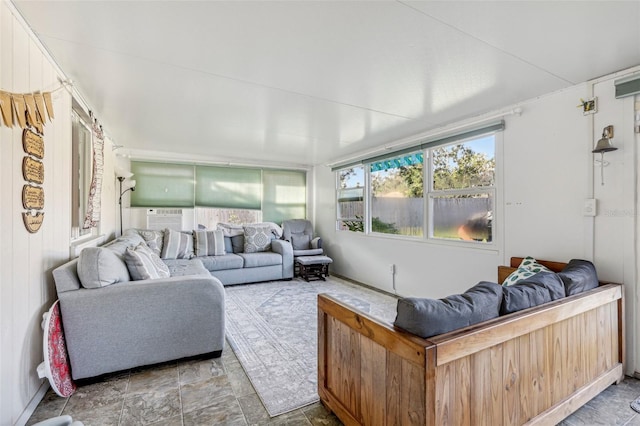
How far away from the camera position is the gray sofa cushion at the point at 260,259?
4664mm

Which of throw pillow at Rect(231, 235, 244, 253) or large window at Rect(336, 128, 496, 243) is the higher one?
large window at Rect(336, 128, 496, 243)

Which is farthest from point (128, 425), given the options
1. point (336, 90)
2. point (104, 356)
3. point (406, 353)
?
A: point (336, 90)

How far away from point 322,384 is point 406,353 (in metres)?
0.85

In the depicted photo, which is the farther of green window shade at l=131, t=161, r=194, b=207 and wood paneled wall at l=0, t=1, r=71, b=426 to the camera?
green window shade at l=131, t=161, r=194, b=207

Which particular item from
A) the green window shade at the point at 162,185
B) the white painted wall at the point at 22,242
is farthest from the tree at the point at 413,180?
the green window shade at the point at 162,185

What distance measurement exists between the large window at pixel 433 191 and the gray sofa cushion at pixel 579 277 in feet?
2.79

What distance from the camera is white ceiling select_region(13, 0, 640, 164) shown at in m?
1.46

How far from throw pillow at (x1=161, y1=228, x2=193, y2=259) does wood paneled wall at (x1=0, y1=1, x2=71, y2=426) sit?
2.29 meters

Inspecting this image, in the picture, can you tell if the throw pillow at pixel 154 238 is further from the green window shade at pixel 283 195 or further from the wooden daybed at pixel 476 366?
the wooden daybed at pixel 476 366

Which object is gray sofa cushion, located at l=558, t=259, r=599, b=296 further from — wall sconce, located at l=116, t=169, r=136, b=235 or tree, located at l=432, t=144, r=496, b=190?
wall sconce, located at l=116, t=169, r=136, b=235

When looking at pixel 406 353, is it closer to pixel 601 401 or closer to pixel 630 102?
pixel 601 401

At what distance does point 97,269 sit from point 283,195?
413 cm

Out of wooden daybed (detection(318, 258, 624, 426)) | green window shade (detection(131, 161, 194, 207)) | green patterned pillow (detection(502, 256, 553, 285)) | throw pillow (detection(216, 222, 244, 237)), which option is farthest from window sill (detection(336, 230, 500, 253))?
green window shade (detection(131, 161, 194, 207))

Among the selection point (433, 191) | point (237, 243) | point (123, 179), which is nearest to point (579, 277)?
point (433, 191)
